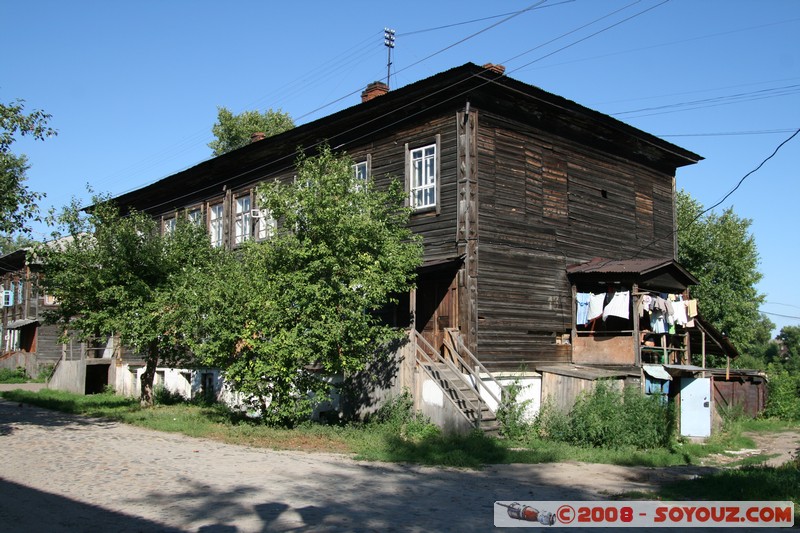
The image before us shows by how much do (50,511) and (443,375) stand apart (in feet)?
31.0

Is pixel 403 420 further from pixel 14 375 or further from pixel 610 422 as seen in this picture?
pixel 14 375

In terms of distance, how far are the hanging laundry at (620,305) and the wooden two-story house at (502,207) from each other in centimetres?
30

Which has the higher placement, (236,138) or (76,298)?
(236,138)

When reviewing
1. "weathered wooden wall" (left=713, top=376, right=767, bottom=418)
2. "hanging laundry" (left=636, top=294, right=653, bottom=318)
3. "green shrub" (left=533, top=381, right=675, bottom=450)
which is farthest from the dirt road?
"weathered wooden wall" (left=713, top=376, right=767, bottom=418)

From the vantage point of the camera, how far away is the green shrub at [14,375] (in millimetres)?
36969

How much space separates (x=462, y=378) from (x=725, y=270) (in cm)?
2329

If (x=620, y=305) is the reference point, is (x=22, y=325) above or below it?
below

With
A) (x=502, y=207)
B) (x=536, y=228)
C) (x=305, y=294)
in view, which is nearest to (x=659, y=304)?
(x=536, y=228)

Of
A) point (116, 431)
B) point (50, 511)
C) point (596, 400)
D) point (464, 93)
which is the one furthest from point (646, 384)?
point (50, 511)

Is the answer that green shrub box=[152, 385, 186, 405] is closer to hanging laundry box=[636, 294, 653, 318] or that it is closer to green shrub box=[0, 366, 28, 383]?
hanging laundry box=[636, 294, 653, 318]

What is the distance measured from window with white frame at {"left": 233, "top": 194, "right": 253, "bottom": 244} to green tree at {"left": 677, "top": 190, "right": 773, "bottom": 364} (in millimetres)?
20768

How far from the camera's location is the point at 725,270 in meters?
34.2

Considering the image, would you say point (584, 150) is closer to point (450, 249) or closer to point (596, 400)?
point (450, 249)

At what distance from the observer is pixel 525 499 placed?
31.5 feet
